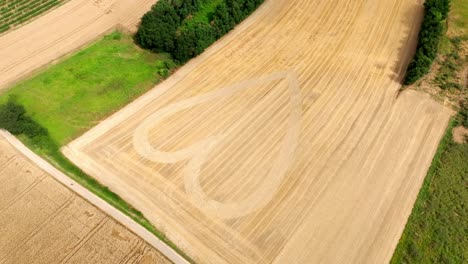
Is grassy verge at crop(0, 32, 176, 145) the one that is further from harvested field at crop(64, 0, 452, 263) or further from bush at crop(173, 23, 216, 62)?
harvested field at crop(64, 0, 452, 263)

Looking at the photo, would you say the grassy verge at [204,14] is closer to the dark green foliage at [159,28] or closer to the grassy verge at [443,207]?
the dark green foliage at [159,28]

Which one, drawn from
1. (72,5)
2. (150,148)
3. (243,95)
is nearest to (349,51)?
(243,95)

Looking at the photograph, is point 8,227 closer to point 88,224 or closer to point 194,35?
point 88,224

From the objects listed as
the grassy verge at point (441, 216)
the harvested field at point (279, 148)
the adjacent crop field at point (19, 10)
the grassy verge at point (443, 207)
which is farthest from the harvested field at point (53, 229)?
the adjacent crop field at point (19, 10)

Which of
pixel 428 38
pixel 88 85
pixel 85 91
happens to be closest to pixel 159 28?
pixel 88 85

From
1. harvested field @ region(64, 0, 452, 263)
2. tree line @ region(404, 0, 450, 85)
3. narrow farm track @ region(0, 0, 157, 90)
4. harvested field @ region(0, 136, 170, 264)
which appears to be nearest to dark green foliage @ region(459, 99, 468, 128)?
harvested field @ region(64, 0, 452, 263)

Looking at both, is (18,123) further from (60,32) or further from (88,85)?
(60,32)
